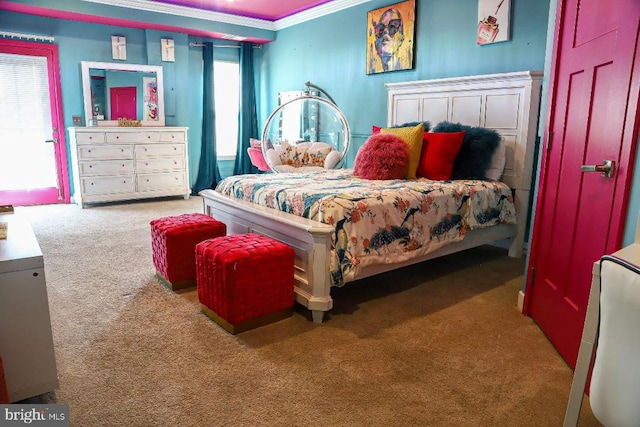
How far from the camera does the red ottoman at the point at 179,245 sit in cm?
279

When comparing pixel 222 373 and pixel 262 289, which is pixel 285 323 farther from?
pixel 222 373

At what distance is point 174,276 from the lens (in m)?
2.84

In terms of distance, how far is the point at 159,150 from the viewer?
5.90 m

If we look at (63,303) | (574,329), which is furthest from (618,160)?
(63,303)

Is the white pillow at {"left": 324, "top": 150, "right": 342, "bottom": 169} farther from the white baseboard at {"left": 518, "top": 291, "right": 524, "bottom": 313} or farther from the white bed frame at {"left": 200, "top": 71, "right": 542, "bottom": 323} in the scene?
the white baseboard at {"left": 518, "top": 291, "right": 524, "bottom": 313}

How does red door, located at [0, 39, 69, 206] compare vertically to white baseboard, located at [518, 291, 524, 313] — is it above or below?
above

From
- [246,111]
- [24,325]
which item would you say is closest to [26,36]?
[246,111]

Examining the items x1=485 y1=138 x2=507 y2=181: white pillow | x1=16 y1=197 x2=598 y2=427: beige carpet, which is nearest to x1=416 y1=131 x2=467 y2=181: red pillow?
x1=485 y1=138 x2=507 y2=181: white pillow

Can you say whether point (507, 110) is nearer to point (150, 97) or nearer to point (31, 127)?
point (150, 97)

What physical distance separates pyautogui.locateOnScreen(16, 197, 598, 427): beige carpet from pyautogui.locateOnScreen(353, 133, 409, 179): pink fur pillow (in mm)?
807

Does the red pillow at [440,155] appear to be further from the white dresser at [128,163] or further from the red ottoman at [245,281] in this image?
the white dresser at [128,163]

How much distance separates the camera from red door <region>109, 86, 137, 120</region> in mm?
5766

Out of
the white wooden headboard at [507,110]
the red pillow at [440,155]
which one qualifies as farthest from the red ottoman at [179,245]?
the white wooden headboard at [507,110]

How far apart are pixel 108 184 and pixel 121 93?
1.22 m
